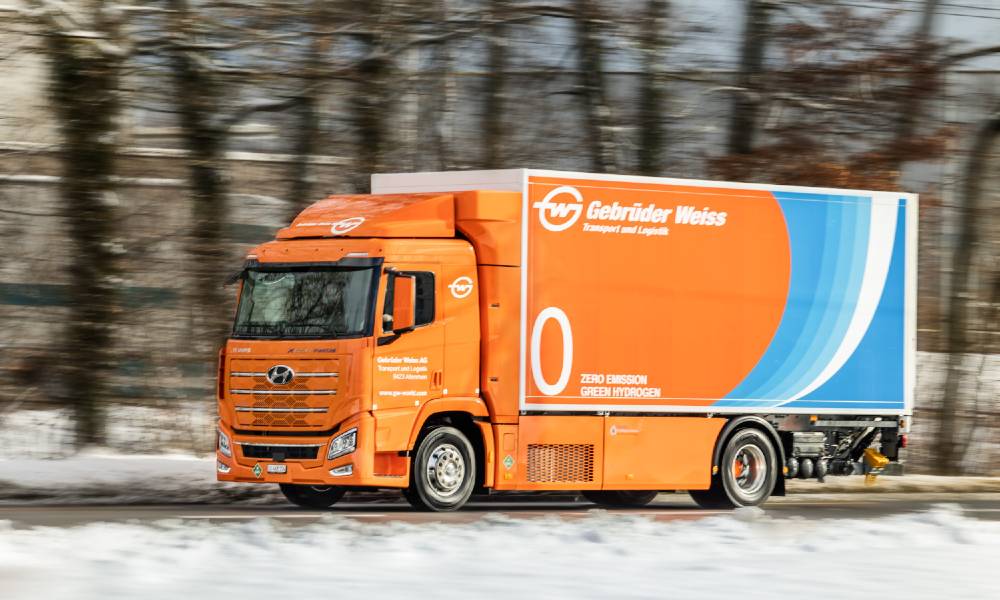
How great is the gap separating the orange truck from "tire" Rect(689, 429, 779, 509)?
0.09 feet

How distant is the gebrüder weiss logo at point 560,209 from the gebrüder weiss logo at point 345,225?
1795mm

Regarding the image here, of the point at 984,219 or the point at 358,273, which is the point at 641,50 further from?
the point at 358,273

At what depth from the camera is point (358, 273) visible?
16.1 m

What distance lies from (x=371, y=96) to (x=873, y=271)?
7.44m

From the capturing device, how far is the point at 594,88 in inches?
957

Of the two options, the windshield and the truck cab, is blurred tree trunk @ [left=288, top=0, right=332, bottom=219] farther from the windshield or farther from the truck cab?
the windshield

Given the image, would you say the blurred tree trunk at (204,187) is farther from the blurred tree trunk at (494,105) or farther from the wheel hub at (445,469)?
the wheel hub at (445,469)

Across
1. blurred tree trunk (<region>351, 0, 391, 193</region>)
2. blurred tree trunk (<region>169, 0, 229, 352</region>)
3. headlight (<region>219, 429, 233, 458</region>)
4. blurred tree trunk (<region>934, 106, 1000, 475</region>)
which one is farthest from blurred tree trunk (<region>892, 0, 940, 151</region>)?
headlight (<region>219, 429, 233, 458</region>)

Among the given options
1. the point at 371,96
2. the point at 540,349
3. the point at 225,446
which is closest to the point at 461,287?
the point at 540,349

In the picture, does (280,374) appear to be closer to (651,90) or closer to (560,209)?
(560,209)

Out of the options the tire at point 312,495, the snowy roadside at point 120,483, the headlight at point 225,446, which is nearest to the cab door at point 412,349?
the headlight at point 225,446

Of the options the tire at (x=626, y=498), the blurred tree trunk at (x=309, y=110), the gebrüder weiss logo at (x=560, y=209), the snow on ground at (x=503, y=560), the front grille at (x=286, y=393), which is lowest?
the tire at (x=626, y=498)

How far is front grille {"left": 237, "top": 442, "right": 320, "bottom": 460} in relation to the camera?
16.0 metres

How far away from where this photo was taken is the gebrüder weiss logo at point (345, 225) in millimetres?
16578
